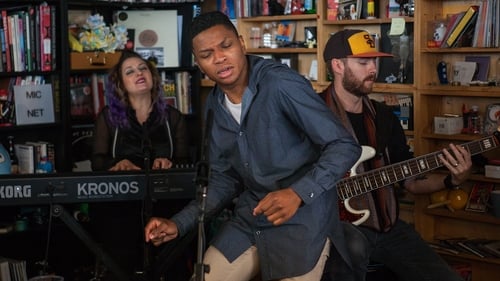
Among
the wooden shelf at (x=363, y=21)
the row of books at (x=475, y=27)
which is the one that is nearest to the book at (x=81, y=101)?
the wooden shelf at (x=363, y=21)

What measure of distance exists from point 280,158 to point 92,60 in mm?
2894

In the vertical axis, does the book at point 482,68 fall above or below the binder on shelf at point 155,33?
below

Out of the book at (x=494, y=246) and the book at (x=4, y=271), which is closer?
the book at (x=4, y=271)

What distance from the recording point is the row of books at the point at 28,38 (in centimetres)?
489

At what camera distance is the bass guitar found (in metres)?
3.59

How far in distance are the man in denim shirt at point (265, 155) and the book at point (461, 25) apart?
2175mm

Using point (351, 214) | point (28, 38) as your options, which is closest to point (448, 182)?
point (351, 214)

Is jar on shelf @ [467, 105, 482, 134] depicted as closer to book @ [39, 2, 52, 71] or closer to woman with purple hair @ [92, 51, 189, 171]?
woman with purple hair @ [92, 51, 189, 171]

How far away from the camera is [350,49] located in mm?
3900

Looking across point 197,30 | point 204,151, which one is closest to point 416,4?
point 197,30

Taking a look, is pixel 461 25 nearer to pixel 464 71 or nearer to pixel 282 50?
pixel 464 71

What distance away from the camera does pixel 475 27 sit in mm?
4492

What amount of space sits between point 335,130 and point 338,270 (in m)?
0.59

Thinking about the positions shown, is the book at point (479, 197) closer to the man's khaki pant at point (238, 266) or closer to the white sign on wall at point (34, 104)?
the man's khaki pant at point (238, 266)
